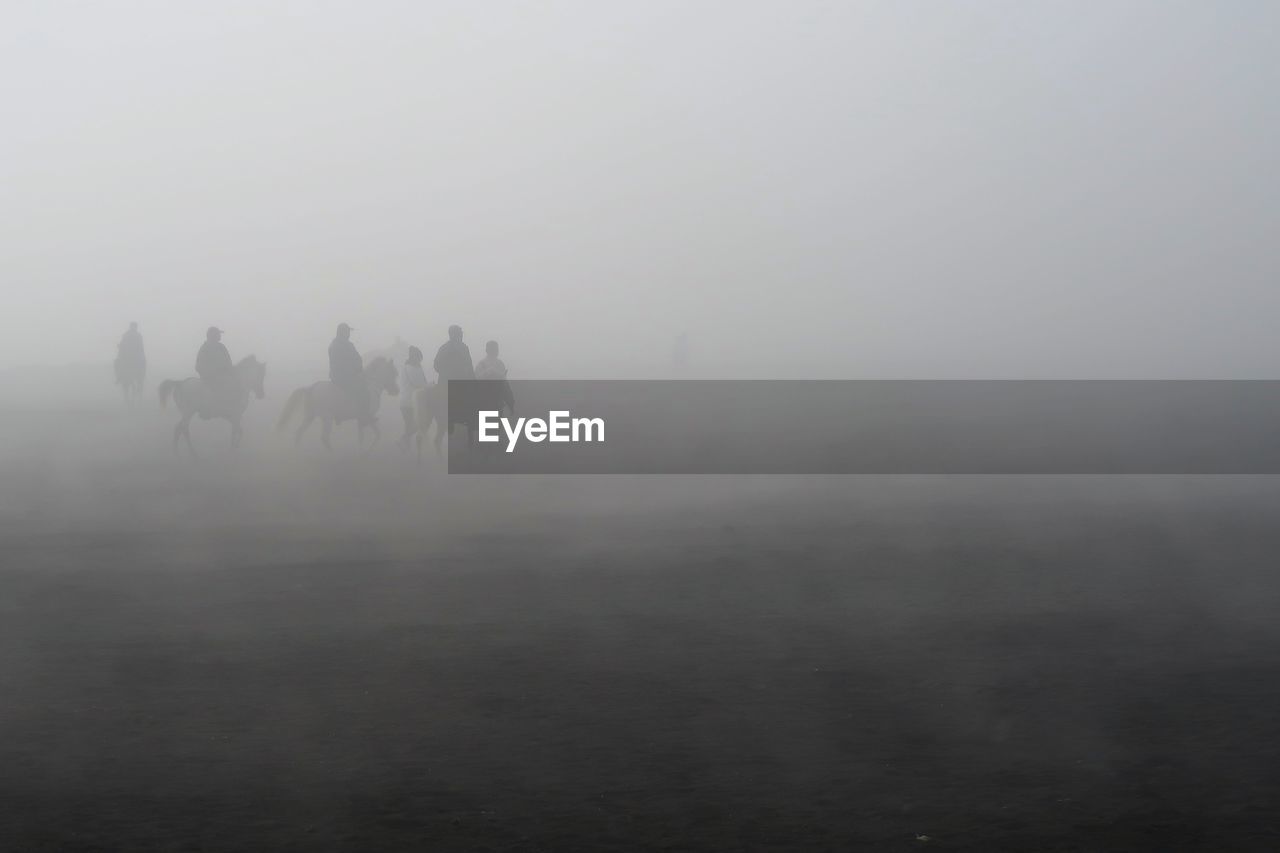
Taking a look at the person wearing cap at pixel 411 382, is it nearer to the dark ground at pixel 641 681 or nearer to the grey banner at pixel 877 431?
the grey banner at pixel 877 431

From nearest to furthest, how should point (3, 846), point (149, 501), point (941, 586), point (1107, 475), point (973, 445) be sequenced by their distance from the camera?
1. point (3, 846)
2. point (941, 586)
3. point (149, 501)
4. point (1107, 475)
5. point (973, 445)

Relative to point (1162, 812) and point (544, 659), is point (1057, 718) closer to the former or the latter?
point (1162, 812)

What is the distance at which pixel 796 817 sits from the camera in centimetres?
665

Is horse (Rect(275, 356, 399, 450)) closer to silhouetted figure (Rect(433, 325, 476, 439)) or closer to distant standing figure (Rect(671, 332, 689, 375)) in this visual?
silhouetted figure (Rect(433, 325, 476, 439))

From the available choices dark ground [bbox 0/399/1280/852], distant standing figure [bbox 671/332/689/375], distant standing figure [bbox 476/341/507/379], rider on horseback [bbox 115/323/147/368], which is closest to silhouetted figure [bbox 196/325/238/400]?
distant standing figure [bbox 476/341/507/379]

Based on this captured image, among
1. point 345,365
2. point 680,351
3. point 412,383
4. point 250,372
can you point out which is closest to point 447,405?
point 412,383

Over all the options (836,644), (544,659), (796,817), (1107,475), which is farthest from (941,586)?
(1107,475)

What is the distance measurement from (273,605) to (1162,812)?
22.9 feet

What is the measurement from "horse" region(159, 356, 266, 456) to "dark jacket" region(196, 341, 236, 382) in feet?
0.44

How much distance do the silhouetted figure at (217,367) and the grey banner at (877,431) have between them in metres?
3.68

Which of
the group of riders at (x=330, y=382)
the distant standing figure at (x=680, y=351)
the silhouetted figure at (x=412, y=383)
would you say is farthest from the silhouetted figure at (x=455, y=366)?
the distant standing figure at (x=680, y=351)

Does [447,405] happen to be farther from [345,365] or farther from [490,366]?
[345,365]

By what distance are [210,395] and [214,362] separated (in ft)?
1.93

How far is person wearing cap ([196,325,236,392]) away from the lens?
81.0 ft
